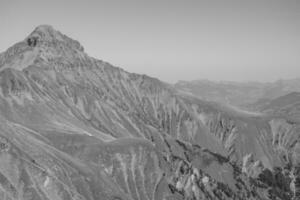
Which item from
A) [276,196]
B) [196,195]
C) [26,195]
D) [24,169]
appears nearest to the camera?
[26,195]

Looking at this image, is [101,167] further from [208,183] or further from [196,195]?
[208,183]

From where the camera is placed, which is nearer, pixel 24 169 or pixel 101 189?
pixel 24 169

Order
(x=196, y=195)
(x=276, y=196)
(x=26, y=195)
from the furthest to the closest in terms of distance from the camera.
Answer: (x=276, y=196)
(x=196, y=195)
(x=26, y=195)

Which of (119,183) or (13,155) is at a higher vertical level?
(13,155)

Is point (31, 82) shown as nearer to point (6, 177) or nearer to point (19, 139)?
point (19, 139)

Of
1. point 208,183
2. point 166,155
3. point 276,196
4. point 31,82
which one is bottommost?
point 276,196

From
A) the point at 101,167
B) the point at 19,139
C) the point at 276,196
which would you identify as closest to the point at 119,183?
the point at 101,167

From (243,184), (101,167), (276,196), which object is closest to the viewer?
(101,167)

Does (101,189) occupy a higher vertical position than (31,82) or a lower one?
lower

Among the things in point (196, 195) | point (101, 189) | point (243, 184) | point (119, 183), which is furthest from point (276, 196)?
point (101, 189)
